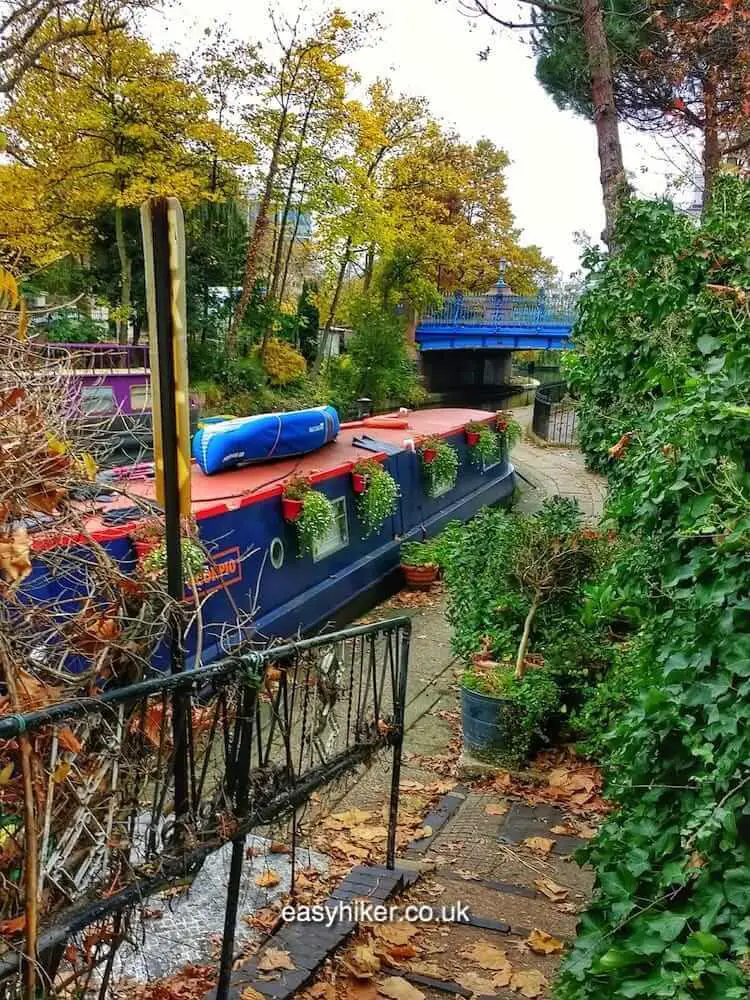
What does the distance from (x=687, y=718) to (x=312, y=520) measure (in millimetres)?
6436

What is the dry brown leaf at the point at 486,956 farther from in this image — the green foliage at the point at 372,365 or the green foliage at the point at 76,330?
the green foliage at the point at 372,365

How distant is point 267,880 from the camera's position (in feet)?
14.2

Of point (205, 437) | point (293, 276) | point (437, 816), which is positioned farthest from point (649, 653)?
point (293, 276)

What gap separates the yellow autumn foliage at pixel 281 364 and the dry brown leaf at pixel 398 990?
66.5ft

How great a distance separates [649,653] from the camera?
288 centimetres

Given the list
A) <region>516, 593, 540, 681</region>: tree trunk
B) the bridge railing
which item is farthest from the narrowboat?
the bridge railing

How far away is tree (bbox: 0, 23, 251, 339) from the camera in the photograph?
1747cm

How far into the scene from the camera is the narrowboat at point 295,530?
6891mm

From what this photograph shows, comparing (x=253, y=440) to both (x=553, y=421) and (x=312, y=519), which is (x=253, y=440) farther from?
(x=553, y=421)

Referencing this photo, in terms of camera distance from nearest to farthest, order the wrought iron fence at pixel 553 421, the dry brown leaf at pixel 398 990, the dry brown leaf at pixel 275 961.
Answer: the dry brown leaf at pixel 398 990
the dry brown leaf at pixel 275 961
the wrought iron fence at pixel 553 421

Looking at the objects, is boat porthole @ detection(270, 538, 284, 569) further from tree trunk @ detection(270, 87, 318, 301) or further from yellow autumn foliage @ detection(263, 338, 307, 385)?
tree trunk @ detection(270, 87, 318, 301)

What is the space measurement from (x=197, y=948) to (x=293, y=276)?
1077 inches

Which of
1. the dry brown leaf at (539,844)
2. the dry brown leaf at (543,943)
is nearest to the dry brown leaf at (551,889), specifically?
the dry brown leaf at (539,844)

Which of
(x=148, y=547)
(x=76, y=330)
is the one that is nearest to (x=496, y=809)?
(x=148, y=547)
